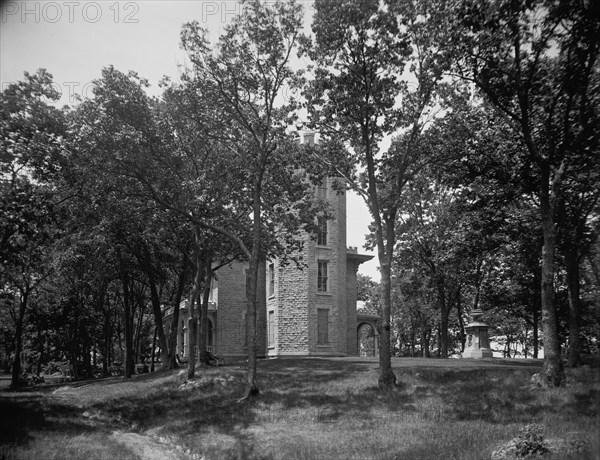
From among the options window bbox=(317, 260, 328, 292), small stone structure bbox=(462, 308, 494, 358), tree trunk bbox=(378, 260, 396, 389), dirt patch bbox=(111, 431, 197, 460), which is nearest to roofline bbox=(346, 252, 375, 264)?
window bbox=(317, 260, 328, 292)

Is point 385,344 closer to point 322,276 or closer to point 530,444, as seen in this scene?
point 530,444

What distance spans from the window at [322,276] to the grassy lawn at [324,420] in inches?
761

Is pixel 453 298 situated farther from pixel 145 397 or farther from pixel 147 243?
pixel 145 397

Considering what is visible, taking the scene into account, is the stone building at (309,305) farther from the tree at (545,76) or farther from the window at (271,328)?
the tree at (545,76)

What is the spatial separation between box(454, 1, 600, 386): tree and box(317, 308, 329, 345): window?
82.6 ft

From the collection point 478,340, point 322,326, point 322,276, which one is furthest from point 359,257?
point 478,340

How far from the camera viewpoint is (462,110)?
2091 centimetres

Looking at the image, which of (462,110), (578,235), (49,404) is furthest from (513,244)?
(49,404)

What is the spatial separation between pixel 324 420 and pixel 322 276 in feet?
90.2

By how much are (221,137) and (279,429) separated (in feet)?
42.2

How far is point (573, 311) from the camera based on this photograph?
870 inches

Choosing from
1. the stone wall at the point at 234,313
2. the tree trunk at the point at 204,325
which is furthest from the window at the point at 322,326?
the tree trunk at the point at 204,325

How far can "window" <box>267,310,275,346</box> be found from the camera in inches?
1696

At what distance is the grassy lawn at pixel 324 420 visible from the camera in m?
11.6
